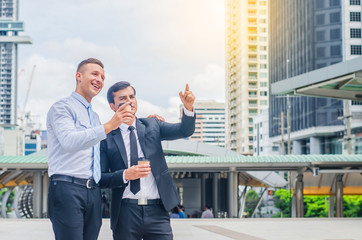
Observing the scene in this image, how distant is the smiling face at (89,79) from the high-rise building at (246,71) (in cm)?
12316

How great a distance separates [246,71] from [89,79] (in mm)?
131029

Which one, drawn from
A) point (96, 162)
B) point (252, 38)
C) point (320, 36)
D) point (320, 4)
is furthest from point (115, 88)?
point (252, 38)

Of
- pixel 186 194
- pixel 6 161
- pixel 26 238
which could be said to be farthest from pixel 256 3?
pixel 26 238

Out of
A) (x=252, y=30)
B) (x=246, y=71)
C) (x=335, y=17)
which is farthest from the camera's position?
(x=252, y=30)

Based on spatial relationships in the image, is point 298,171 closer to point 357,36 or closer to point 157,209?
point 157,209

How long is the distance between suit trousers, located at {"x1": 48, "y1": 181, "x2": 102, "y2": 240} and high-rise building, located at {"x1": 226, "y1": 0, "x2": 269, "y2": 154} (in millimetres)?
123228

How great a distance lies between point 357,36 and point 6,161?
5616 cm

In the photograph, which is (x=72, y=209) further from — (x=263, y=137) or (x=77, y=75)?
(x=263, y=137)

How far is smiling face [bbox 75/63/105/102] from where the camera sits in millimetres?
3941

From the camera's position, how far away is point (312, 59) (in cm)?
7375

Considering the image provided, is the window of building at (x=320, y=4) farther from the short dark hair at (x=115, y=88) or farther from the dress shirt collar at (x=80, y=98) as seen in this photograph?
the dress shirt collar at (x=80, y=98)

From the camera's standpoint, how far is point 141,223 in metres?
4.12

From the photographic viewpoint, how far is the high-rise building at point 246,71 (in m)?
132

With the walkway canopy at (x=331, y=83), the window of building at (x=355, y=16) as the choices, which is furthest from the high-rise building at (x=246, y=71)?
the walkway canopy at (x=331, y=83)
